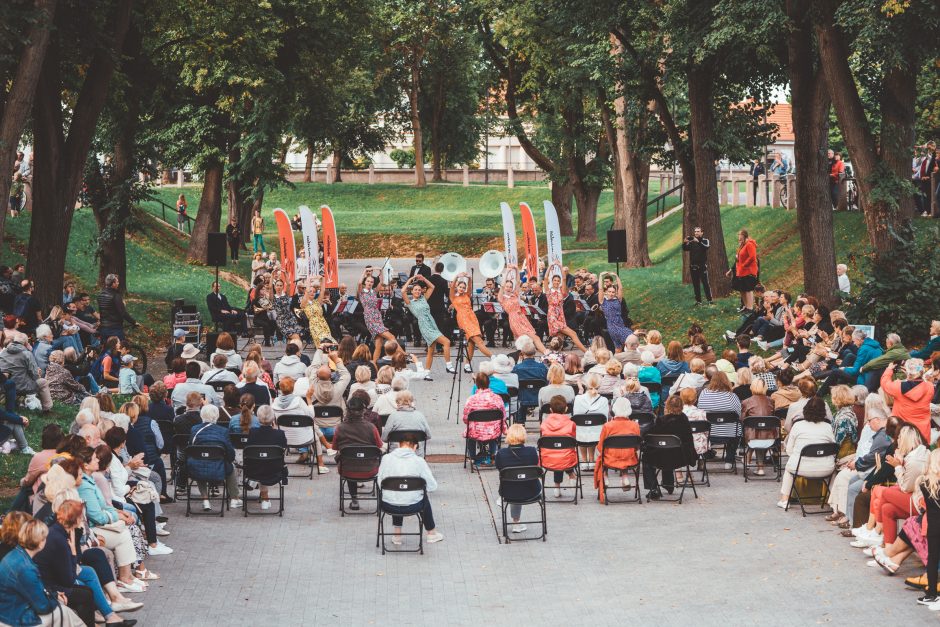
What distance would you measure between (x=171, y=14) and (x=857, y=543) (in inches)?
800

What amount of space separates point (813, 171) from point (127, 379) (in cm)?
1354

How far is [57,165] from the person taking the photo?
23.8 m

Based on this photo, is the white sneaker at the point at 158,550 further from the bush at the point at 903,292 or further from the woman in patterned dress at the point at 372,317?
the bush at the point at 903,292

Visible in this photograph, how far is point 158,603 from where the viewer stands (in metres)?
10.5

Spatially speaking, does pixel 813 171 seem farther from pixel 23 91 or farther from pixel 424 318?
pixel 23 91

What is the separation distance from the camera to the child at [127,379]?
1811 centimetres

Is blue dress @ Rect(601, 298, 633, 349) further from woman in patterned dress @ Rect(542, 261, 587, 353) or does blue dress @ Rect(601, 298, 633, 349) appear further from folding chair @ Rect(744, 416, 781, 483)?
folding chair @ Rect(744, 416, 781, 483)

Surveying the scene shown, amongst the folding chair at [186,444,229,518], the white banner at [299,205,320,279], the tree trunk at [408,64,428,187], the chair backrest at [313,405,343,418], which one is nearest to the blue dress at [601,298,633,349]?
the white banner at [299,205,320,279]

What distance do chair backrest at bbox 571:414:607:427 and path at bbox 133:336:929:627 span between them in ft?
3.15

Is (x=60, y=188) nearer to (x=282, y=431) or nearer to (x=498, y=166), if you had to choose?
(x=282, y=431)

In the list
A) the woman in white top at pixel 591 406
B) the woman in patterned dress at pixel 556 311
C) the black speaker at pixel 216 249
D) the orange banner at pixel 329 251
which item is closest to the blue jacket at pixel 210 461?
the woman in white top at pixel 591 406

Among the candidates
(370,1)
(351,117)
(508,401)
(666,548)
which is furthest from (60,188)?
(351,117)

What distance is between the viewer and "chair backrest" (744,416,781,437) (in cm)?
1459

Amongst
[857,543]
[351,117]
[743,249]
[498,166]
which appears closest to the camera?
[857,543]
